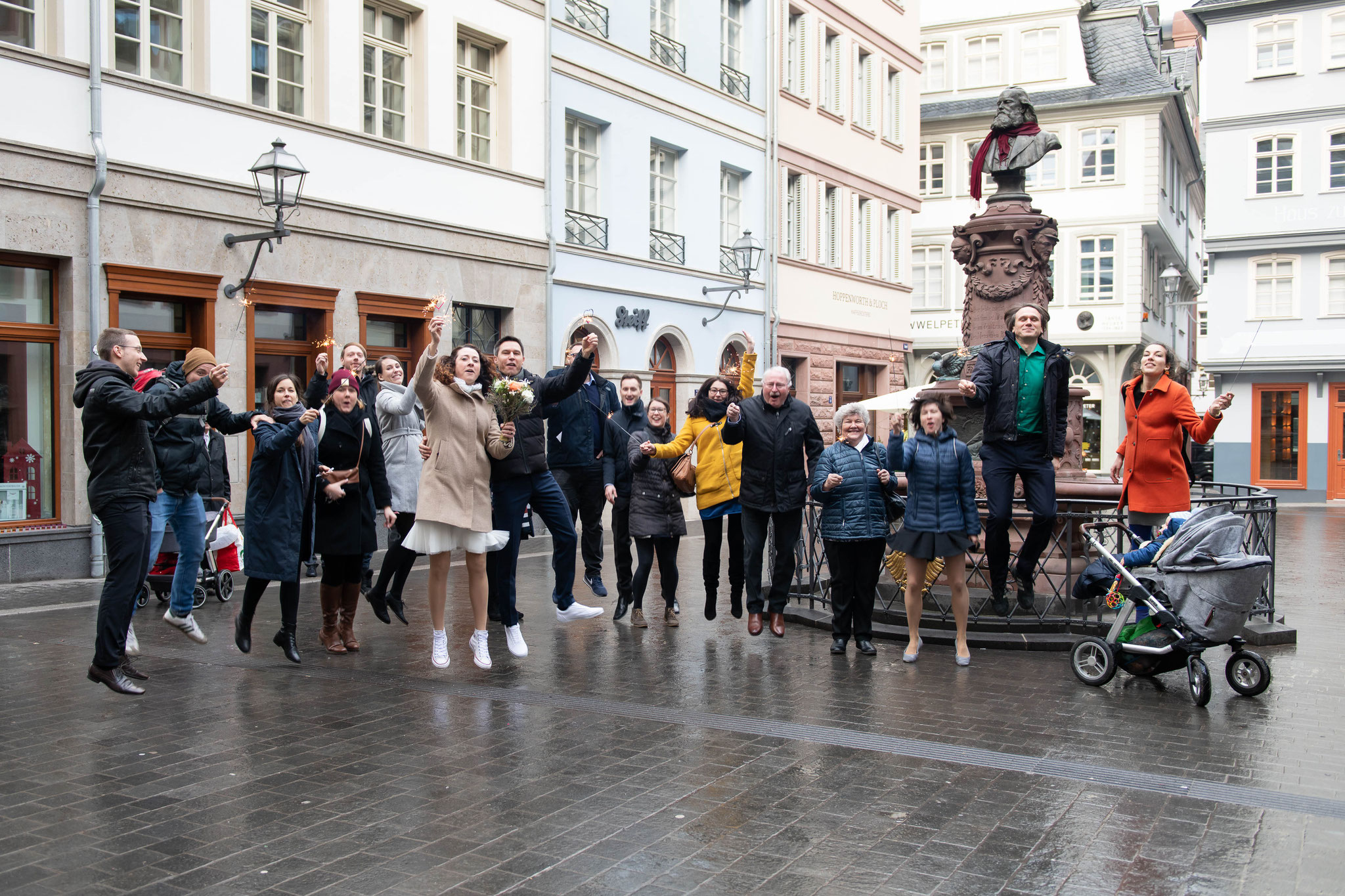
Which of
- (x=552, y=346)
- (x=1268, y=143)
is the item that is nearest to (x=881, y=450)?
(x=552, y=346)

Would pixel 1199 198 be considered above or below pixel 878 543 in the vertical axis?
above

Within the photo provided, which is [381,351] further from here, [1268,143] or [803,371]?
[1268,143]

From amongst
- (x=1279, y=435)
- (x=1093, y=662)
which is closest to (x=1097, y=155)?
(x=1279, y=435)

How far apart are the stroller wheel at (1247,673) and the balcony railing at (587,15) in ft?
53.7

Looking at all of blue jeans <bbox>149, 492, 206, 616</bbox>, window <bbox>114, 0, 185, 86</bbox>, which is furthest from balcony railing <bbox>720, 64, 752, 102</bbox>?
blue jeans <bbox>149, 492, 206, 616</bbox>

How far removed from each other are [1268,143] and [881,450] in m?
33.8

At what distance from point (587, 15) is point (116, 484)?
16.1 metres

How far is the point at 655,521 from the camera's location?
970cm

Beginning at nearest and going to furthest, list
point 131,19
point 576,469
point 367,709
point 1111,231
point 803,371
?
point 367,709, point 576,469, point 131,19, point 803,371, point 1111,231

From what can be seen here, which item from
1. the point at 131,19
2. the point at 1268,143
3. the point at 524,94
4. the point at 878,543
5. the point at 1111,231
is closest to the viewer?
the point at 878,543

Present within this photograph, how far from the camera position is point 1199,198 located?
61.0 m

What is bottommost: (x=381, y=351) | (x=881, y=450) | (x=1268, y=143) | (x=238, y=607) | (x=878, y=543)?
(x=238, y=607)

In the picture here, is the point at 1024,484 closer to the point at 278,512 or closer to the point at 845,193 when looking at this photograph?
the point at 278,512

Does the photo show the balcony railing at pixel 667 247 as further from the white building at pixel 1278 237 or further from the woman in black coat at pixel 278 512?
the white building at pixel 1278 237
